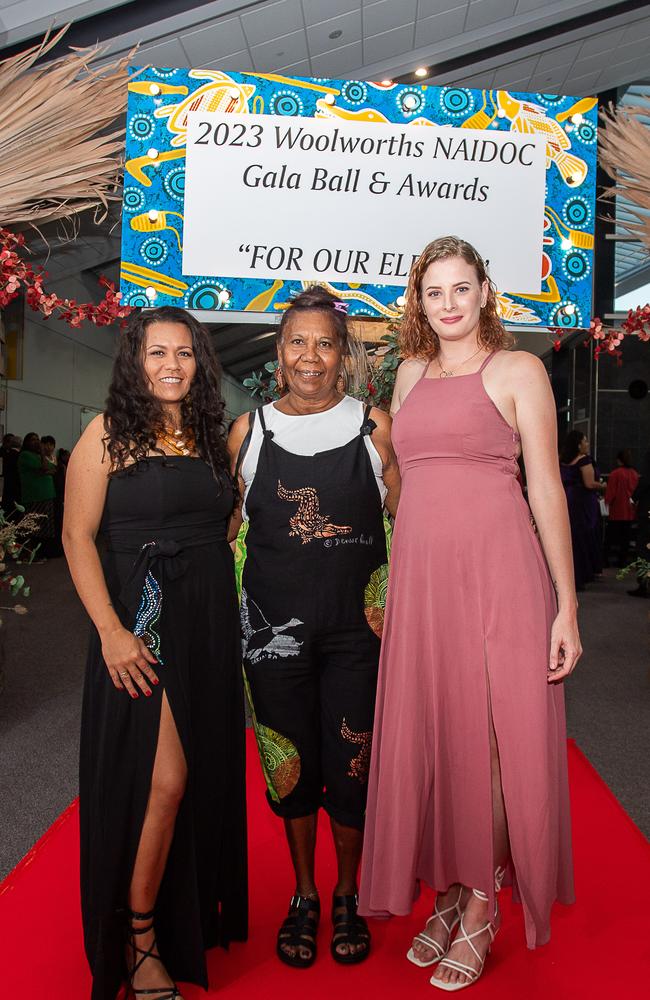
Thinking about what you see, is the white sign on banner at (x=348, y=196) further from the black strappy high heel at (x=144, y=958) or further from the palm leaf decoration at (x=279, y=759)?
the black strappy high heel at (x=144, y=958)

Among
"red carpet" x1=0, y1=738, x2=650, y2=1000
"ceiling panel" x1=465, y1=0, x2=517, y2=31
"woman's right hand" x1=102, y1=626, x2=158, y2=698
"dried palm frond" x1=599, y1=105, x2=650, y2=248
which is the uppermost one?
"ceiling panel" x1=465, y1=0, x2=517, y2=31

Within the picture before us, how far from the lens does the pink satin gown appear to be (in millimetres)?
1761

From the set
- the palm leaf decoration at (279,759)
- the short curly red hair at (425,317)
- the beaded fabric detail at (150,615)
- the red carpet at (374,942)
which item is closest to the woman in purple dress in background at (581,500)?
the red carpet at (374,942)

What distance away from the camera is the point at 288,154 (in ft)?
8.46

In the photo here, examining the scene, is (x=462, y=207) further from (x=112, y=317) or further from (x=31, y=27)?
(x=31, y=27)

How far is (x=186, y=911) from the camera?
1.73m

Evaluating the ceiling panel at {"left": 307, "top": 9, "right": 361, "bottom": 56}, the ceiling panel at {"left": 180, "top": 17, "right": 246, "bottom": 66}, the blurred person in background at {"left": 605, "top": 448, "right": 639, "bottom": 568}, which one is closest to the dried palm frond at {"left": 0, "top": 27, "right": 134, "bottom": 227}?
the ceiling panel at {"left": 180, "top": 17, "right": 246, "bottom": 66}

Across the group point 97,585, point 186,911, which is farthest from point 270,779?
point 97,585

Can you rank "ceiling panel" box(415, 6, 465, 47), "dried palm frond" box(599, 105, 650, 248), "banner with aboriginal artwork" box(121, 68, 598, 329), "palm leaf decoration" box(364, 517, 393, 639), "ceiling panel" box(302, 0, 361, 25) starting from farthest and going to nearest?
"ceiling panel" box(415, 6, 465, 47) → "ceiling panel" box(302, 0, 361, 25) → "dried palm frond" box(599, 105, 650, 248) → "banner with aboriginal artwork" box(121, 68, 598, 329) → "palm leaf decoration" box(364, 517, 393, 639)

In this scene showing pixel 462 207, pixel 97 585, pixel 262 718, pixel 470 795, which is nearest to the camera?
pixel 97 585

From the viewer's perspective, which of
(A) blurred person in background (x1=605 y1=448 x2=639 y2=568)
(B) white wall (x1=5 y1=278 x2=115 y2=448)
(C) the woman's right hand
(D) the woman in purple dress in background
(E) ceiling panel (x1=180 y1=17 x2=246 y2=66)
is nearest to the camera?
(C) the woman's right hand

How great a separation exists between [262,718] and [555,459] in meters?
0.90

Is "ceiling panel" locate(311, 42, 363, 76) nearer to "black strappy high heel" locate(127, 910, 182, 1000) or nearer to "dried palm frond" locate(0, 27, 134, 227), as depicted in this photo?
"dried palm frond" locate(0, 27, 134, 227)

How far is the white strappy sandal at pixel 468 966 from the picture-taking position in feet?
5.71
